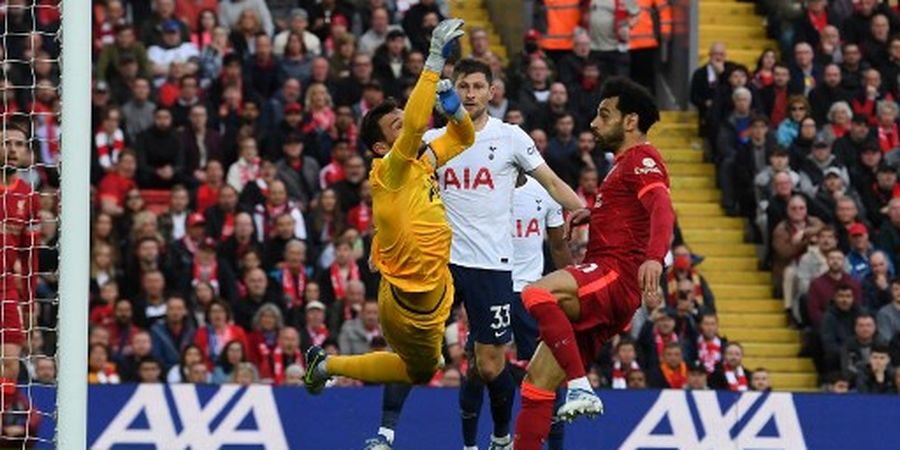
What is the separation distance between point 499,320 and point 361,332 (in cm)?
680

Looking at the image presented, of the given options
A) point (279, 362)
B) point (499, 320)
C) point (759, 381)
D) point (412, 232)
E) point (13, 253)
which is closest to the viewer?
point (412, 232)

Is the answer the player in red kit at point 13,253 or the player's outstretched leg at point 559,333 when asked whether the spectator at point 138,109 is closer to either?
the player in red kit at point 13,253

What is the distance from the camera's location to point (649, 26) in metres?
25.5

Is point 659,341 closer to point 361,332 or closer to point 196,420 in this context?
point 361,332

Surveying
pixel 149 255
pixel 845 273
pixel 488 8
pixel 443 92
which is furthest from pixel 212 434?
pixel 488 8

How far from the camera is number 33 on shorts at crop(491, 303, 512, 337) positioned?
13.9 m

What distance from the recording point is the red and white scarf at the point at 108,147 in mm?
21891

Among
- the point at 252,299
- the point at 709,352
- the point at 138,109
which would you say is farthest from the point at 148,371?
the point at 709,352

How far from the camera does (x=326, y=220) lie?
2178 cm

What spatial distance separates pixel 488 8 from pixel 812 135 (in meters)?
4.37

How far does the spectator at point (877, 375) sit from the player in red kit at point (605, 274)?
341 inches

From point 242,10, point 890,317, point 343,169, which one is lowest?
point 890,317

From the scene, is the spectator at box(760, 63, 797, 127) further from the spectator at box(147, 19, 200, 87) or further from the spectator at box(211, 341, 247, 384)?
the spectator at box(211, 341, 247, 384)

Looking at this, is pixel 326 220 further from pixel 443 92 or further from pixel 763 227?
pixel 443 92
